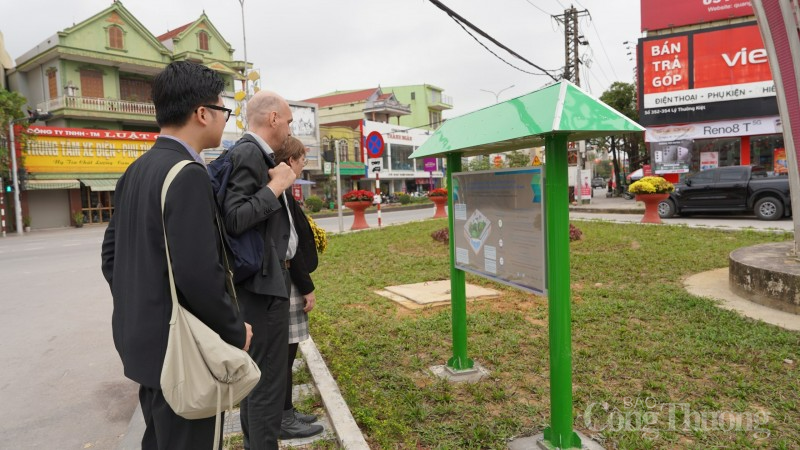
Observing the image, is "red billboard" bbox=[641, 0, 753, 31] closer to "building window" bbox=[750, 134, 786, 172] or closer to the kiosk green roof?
"building window" bbox=[750, 134, 786, 172]

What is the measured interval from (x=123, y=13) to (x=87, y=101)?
5329 mm

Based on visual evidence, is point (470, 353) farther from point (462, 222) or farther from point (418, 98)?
point (418, 98)

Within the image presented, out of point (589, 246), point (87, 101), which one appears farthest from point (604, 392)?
point (87, 101)

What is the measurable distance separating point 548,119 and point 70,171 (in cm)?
2840

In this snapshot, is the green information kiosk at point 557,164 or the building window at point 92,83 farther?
the building window at point 92,83

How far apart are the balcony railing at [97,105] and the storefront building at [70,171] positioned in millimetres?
1335

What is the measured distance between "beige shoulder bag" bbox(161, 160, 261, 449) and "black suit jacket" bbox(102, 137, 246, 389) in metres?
0.04

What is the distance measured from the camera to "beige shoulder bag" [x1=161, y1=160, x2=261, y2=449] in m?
1.57

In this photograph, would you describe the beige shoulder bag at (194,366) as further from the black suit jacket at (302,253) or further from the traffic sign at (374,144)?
the traffic sign at (374,144)

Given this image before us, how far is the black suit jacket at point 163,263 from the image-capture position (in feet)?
5.34

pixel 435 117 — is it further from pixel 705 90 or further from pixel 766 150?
pixel 766 150

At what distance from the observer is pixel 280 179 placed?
7.58 feet

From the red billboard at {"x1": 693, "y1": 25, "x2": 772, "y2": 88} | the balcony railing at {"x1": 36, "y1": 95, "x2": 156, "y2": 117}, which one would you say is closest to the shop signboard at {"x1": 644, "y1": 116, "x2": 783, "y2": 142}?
the red billboard at {"x1": 693, "y1": 25, "x2": 772, "y2": 88}

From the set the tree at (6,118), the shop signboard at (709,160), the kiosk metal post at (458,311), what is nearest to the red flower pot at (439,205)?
the shop signboard at (709,160)
